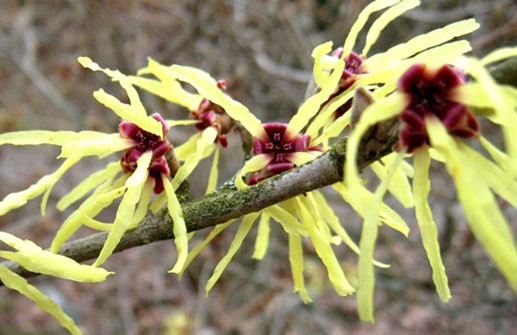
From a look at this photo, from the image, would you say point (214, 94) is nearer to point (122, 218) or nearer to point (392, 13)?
point (122, 218)

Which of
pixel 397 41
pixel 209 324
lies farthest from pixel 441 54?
pixel 209 324

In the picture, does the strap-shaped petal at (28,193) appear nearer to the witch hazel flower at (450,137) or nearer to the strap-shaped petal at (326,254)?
the strap-shaped petal at (326,254)

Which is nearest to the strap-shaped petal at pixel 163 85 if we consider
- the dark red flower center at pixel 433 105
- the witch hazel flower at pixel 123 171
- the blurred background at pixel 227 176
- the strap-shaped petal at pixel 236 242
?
the witch hazel flower at pixel 123 171

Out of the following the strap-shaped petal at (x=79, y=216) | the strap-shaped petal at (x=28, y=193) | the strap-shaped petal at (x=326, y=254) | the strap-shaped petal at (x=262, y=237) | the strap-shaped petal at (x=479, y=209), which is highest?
the strap-shaped petal at (x=28, y=193)

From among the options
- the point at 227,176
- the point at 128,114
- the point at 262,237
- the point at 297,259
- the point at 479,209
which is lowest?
the point at 479,209

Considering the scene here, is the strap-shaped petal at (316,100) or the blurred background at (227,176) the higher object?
the blurred background at (227,176)

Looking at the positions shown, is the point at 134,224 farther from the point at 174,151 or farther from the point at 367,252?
the point at 367,252

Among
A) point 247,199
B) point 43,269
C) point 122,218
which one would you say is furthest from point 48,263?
point 247,199

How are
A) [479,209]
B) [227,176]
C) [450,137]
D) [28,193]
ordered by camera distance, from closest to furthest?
[479,209] < [450,137] < [28,193] < [227,176]
